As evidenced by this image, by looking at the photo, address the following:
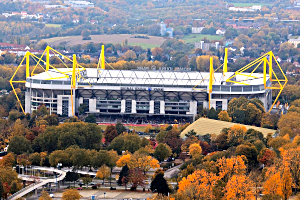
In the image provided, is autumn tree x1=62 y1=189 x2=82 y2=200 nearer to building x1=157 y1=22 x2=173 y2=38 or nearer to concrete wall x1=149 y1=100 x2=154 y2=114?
concrete wall x1=149 y1=100 x2=154 y2=114

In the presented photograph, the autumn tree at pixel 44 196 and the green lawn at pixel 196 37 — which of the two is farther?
the green lawn at pixel 196 37

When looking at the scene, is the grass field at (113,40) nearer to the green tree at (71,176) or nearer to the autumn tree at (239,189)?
the green tree at (71,176)

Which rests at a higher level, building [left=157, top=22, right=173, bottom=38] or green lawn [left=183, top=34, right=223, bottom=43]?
building [left=157, top=22, right=173, bottom=38]

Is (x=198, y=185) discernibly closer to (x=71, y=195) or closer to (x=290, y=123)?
(x=71, y=195)

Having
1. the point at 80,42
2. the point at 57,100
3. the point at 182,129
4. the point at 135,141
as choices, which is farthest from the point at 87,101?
the point at 80,42

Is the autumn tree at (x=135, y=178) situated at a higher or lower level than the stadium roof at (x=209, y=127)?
lower

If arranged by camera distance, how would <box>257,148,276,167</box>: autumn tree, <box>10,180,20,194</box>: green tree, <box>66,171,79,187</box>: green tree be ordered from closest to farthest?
<box>10,180,20,194</box>: green tree < <box>66,171,79,187</box>: green tree < <box>257,148,276,167</box>: autumn tree

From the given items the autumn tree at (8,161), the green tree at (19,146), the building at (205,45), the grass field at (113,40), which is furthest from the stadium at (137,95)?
the grass field at (113,40)

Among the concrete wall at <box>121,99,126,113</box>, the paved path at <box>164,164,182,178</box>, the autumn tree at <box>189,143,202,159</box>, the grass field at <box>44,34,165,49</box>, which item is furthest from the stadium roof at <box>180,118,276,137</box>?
the grass field at <box>44,34,165,49</box>
